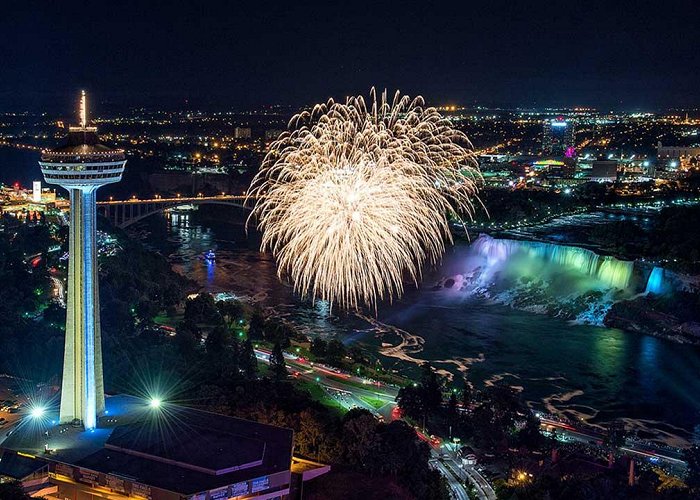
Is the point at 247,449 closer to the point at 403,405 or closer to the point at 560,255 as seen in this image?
the point at 403,405

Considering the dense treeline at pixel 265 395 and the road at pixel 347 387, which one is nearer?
the dense treeline at pixel 265 395

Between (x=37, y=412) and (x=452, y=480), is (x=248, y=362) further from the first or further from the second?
(x=452, y=480)

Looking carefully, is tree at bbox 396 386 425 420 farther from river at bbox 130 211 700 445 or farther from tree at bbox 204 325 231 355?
tree at bbox 204 325 231 355

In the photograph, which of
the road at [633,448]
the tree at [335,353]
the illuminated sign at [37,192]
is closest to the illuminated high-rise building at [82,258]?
the tree at [335,353]

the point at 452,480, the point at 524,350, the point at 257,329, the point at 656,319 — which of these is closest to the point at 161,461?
the point at 452,480

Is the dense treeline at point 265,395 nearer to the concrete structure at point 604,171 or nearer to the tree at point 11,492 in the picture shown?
the tree at point 11,492

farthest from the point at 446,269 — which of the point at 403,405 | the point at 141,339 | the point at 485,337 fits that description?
the point at 403,405
